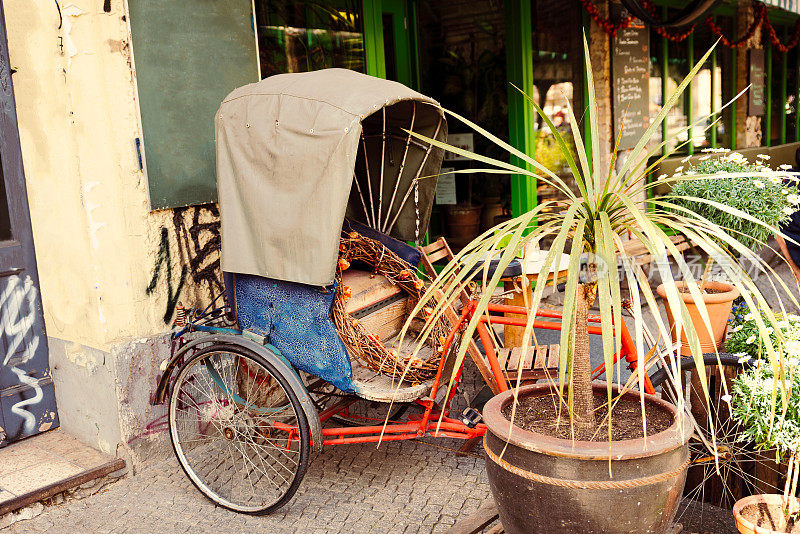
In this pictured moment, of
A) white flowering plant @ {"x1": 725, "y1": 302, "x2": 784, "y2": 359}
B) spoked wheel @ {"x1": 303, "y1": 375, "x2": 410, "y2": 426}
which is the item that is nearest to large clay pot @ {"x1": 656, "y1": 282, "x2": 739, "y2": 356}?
white flowering plant @ {"x1": 725, "y1": 302, "x2": 784, "y2": 359}

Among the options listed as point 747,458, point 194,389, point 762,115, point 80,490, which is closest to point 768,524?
point 747,458

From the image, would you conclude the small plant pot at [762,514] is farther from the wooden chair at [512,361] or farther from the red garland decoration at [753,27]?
the red garland decoration at [753,27]

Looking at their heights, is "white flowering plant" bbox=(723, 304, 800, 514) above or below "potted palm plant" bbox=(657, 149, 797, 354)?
below

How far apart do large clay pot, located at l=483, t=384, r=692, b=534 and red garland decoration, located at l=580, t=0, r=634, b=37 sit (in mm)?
5715

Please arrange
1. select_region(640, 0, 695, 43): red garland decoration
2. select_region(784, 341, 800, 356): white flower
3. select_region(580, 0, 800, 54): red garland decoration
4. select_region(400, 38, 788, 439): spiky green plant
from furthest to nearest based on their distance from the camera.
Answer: select_region(640, 0, 695, 43): red garland decoration
select_region(580, 0, 800, 54): red garland decoration
select_region(784, 341, 800, 356): white flower
select_region(400, 38, 788, 439): spiky green plant

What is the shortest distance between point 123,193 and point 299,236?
3.88 feet

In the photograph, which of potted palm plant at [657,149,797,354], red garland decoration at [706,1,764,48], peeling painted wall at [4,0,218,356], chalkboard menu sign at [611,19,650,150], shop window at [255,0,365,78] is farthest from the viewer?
red garland decoration at [706,1,764,48]

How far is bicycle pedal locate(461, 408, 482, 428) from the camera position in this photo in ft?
11.5

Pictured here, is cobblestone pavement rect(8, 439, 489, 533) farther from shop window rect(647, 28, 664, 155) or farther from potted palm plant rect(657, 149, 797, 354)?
shop window rect(647, 28, 664, 155)

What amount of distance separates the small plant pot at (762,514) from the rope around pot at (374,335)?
4.65 feet

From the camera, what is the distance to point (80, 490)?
12.7 feet

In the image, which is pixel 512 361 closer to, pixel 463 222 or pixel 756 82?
pixel 463 222

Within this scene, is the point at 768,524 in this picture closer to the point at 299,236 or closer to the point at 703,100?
the point at 299,236

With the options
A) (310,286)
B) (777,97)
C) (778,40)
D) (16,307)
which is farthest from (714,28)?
(16,307)
